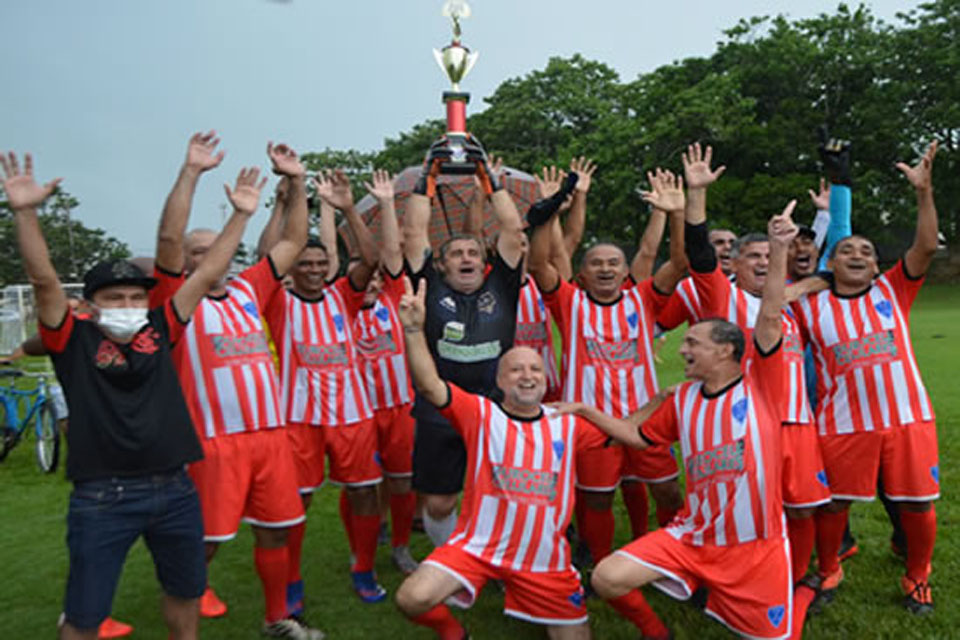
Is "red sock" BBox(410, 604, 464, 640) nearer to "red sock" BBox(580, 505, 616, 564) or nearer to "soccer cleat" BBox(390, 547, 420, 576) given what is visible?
"red sock" BBox(580, 505, 616, 564)

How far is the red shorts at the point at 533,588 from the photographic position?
347 cm

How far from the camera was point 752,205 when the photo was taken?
27719 millimetres

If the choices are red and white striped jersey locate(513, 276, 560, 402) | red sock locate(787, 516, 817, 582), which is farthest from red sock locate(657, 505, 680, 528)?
red and white striped jersey locate(513, 276, 560, 402)

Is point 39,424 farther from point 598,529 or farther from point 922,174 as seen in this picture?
point 922,174

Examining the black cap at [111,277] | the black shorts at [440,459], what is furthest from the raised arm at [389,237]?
the black cap at [111,277]

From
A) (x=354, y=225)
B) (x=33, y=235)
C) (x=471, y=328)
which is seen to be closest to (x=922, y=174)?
(x=471, y=328)

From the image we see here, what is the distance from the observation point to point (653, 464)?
4.39 metres

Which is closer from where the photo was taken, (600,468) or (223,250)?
(223,250)

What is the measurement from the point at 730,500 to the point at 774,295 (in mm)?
1000

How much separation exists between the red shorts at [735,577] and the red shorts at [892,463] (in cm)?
86

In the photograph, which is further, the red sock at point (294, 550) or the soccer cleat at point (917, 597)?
the red sock at point (294, 550)

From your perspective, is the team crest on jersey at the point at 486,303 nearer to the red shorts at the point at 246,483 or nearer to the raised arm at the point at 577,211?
the raised arm at the point at 577,211

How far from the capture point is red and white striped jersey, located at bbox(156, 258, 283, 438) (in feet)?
12.3

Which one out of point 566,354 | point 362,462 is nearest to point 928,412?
point 566,354
